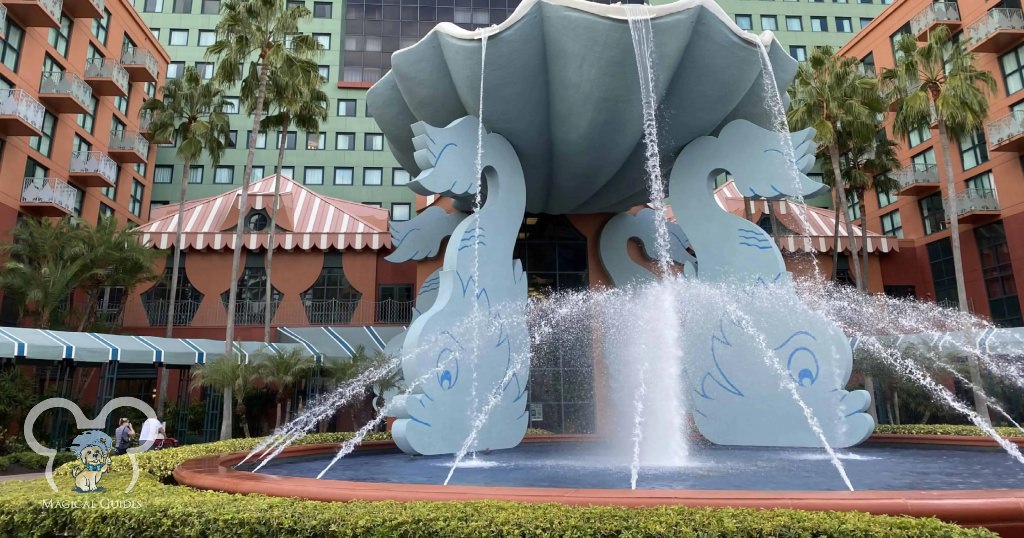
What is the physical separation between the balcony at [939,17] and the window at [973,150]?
4.85 meters

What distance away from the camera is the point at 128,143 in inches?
1264

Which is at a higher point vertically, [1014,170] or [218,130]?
[218,130]

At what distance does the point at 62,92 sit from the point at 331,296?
44.6 ft

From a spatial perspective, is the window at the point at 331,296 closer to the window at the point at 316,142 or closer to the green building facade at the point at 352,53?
the green building facade at the point at 352,53

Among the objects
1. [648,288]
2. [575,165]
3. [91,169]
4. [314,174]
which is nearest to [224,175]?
[314,174]

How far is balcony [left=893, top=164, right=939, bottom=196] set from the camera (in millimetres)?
29672

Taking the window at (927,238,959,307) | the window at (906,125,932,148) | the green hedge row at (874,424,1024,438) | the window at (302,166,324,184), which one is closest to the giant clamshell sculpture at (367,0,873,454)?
the green hedge row at (874,424,1024,438)

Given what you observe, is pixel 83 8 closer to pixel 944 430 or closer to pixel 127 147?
pixel 127 147

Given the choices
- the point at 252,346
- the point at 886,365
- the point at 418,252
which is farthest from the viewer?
the point at 252,346

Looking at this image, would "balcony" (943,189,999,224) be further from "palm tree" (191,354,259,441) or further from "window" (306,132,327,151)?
"window" (306,132,327,151)

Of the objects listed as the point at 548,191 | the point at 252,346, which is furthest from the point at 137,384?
the point at 548,191

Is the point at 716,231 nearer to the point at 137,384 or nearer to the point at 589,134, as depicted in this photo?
the point at 589,134

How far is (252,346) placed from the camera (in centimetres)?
2302

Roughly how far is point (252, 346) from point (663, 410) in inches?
652
